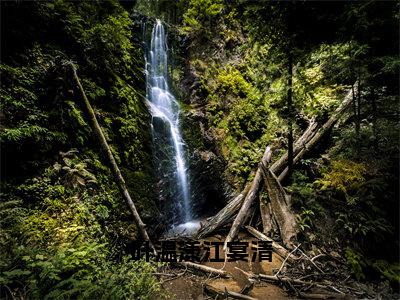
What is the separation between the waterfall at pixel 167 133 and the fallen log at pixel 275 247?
2722 mm

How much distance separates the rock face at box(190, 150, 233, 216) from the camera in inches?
375

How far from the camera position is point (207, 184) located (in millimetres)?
9719

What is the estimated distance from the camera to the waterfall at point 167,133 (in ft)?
28.5

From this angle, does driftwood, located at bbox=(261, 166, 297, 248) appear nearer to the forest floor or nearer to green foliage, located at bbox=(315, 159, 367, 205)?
the forest floor

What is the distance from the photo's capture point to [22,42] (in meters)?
5.44

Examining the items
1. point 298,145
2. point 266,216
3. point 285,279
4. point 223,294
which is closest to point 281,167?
point 298,145

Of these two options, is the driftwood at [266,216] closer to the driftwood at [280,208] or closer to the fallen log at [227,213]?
the driftwood at [280,208]

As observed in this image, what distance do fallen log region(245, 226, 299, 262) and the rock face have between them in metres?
2.41

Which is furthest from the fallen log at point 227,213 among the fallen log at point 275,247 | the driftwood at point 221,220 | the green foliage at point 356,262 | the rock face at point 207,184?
the green foliage at point 356,262

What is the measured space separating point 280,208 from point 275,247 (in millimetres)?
1186

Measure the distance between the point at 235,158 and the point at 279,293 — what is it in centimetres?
563

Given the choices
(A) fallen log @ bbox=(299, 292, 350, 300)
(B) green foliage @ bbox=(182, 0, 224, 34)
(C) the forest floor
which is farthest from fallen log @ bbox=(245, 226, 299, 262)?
(B) green foliage @ bbox=(182, 0, 224, 34)

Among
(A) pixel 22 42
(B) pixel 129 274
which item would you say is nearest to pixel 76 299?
(B) pixel 129 274

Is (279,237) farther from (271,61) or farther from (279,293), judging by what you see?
(271,61)
